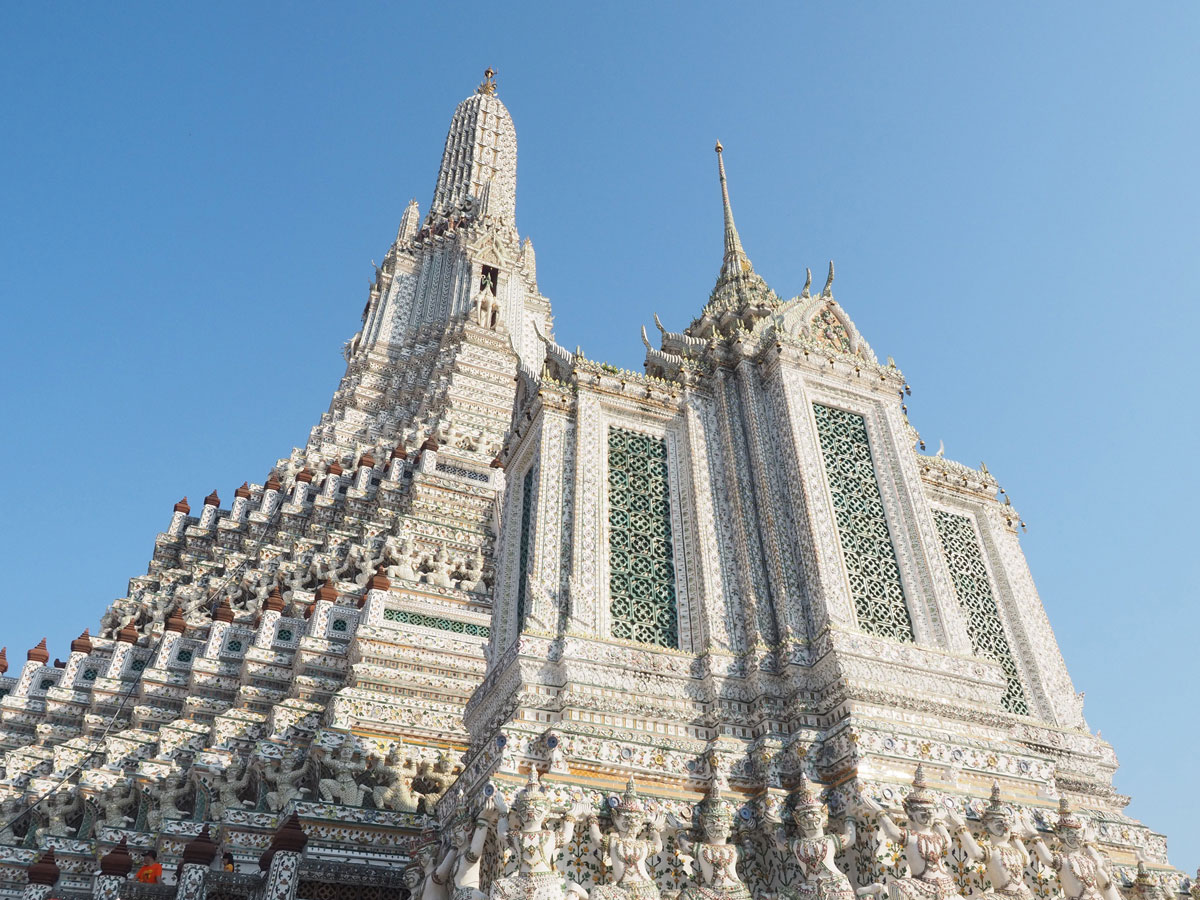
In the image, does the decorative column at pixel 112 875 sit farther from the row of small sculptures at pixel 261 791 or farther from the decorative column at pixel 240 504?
the decorative column at pixel 240 504

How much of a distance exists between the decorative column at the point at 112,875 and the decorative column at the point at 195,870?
809 mm

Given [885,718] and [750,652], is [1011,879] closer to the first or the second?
[885,718]

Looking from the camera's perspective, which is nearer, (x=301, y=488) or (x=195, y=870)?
(x=195, y=870)

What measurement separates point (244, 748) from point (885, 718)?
9.45 m

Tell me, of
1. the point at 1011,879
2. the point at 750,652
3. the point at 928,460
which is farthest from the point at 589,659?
the point at 928,460

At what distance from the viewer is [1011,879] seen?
6945 mm

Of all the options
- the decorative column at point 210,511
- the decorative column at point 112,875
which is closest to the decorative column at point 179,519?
the decorative column at point 210,511

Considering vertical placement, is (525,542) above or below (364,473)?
below

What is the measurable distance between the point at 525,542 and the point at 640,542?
131cm

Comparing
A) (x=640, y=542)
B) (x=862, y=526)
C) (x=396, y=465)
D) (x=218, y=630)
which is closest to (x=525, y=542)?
(x=640, y=542)

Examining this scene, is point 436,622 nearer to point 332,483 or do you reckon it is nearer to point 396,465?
point 396,465

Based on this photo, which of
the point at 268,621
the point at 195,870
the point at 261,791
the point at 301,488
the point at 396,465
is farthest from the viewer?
the point at 301,488

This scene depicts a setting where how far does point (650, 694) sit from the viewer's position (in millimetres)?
8508

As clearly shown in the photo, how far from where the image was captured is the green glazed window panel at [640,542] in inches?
364
